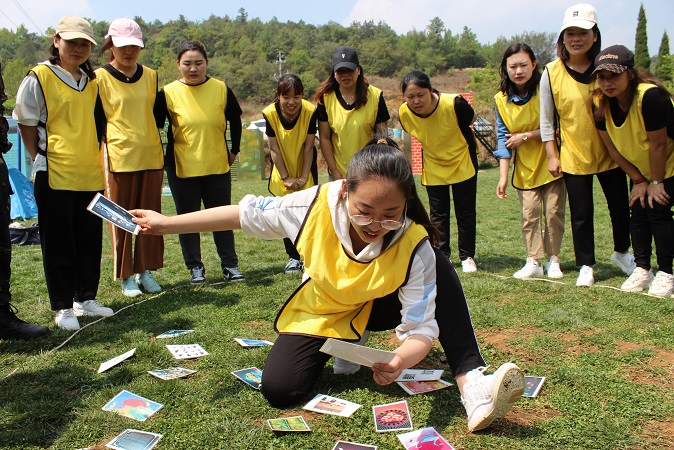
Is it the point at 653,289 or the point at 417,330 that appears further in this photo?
the point at 653,289

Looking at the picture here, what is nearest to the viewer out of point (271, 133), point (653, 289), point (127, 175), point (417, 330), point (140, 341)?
point (417, 330)

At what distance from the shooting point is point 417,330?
9.02ft

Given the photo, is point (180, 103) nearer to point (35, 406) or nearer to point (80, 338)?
point (80, 338)

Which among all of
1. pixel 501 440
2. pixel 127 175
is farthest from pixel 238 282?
pixel 501 440

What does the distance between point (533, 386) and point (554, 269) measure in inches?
103

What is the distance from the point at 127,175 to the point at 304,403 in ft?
9.56

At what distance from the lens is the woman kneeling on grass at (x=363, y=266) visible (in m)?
2.63

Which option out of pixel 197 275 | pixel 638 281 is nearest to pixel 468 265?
pixel 638 281

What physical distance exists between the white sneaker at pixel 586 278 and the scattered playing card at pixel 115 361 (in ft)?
11.5

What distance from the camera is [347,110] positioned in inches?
226

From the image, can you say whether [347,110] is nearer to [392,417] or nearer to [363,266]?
[363,266]

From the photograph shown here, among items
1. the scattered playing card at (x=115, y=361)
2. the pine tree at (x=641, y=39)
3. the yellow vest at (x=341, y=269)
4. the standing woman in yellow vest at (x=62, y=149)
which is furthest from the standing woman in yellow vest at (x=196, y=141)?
the pine tree at (x=641, y=39)

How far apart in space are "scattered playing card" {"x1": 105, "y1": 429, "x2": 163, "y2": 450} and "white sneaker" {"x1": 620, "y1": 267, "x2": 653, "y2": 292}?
12.3ft

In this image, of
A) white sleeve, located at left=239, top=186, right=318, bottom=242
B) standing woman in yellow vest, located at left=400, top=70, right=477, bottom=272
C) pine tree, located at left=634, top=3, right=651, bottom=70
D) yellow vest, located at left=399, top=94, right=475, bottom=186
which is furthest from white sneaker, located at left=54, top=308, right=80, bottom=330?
pine tree, located at left=634, top=3, right=651, bottom=70
